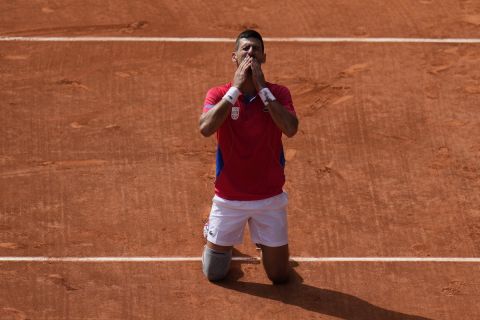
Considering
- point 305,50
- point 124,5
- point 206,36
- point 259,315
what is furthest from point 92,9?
point 259,315

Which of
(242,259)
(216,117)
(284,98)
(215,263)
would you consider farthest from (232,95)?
(242,259)

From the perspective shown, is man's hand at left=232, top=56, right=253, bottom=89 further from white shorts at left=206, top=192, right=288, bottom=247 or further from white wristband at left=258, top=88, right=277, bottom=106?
white shorts at left=206, top=192, right=288, bottom=247

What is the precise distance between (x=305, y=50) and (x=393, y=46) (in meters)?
1.08

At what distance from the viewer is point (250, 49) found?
10.8 meters

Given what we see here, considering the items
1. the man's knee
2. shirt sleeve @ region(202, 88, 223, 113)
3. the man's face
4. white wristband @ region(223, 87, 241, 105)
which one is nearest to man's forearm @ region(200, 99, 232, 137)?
white wristband @ region(223, 87, 241, 105)

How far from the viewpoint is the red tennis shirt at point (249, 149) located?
1094 centimetres

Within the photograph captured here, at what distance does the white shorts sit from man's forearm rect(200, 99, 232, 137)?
0.73 m

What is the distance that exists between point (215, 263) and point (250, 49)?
6.55ft

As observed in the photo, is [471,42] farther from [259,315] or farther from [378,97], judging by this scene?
[259,315]

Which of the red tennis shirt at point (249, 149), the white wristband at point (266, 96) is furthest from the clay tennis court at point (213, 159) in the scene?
the white wristband at point (266, 96)

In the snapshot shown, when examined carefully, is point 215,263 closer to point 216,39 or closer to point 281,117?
point 281,117

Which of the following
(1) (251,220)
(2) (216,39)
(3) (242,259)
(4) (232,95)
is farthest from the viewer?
(2) (216,39)

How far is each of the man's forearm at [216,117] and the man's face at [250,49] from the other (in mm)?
472

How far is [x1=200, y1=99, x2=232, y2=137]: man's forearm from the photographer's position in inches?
419
